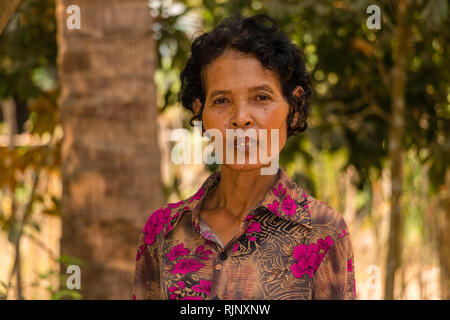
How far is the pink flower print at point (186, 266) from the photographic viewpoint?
129 cm

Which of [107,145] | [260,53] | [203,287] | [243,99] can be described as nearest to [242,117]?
[243,99]

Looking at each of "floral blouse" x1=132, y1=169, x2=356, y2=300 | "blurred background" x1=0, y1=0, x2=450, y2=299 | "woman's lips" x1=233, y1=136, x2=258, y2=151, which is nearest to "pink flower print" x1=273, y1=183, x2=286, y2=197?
"floral blouse" x1=132, y1=169, x2=356, y2=300

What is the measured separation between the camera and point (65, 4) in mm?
2365

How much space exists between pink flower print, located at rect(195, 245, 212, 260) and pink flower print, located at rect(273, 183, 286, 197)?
20 cm

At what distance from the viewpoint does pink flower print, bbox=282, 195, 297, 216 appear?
128 centimetres

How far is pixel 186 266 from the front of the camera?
1.30 meters

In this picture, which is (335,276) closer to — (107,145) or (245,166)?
(245,166)

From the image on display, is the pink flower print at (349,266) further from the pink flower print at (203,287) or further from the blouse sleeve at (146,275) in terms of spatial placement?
the blouse sleeve at (146,275)

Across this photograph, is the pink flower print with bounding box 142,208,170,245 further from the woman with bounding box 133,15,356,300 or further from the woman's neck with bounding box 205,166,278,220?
the woman's neck with bounding box 205,166,278,220

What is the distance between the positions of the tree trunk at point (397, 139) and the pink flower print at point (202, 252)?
1.85 m

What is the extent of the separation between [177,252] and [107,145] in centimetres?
102

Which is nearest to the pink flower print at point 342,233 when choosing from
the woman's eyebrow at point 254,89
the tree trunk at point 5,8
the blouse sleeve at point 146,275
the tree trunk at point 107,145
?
the woman's eyebrow at point 254,89
